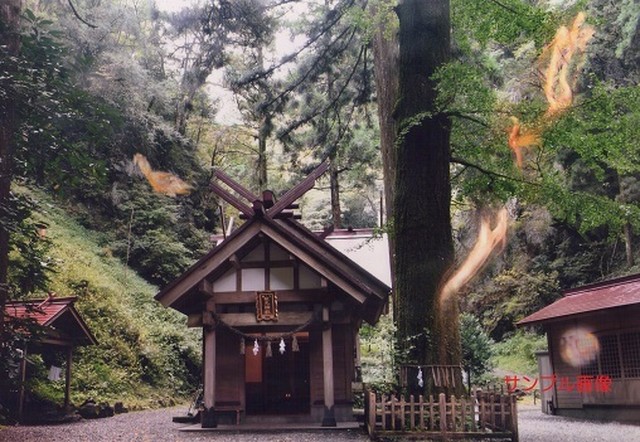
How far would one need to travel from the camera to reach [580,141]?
354 inches

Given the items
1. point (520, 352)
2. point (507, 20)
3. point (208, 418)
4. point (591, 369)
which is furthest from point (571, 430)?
point (520, 352)

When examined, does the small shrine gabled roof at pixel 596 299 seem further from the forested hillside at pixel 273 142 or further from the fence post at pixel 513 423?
the fence post at pixel 513 423

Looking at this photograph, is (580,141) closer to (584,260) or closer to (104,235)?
(584,260)

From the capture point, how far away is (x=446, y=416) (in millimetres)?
8516

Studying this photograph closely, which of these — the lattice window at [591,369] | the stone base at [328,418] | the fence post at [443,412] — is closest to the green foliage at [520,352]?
the lattice window at [591,369]

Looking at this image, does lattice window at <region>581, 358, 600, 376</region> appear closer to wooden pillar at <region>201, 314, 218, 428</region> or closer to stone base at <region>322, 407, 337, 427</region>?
stone base at <region>322, 407, 337, 427</region>

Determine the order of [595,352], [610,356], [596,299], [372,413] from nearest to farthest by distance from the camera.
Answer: [372,413]
[610,356]
[595,352]
[596,299]

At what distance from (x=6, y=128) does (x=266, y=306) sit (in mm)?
6873

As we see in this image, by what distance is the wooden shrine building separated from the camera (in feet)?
41.0

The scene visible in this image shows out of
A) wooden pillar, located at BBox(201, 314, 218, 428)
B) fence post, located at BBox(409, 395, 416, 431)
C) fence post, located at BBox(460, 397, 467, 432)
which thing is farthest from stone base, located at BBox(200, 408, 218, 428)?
fence post, located at BBox(460, 397, 467, 432)

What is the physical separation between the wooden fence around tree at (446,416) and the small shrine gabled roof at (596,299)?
586 centimetres

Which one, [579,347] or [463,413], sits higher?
[579,347]

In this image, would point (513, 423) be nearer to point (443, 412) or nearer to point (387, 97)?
point (443, 412)

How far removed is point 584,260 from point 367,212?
1780 cm
